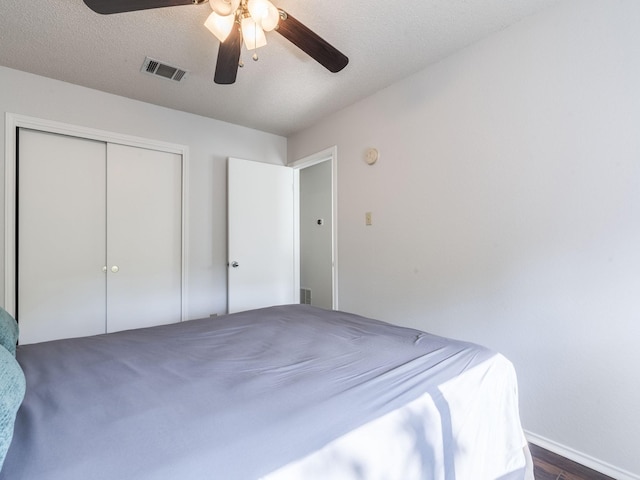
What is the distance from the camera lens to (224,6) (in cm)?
140

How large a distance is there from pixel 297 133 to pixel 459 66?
1.96m

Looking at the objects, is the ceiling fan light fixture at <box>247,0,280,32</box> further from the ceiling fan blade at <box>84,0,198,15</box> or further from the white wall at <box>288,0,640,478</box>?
the white wall at <box>288,0,640,478</box>

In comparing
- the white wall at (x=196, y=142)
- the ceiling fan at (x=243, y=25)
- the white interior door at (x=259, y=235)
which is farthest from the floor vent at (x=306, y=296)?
the ceiling fan at (x=243, y=25)

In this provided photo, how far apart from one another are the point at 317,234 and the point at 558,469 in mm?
3442

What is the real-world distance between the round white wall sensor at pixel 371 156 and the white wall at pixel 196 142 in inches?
55.2

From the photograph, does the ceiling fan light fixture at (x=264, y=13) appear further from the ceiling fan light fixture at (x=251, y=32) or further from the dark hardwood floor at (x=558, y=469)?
the dark hardwood floor at (x=558, y=469)

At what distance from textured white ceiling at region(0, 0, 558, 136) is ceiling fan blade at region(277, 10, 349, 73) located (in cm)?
26

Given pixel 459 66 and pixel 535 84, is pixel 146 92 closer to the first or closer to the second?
pixel 459 66

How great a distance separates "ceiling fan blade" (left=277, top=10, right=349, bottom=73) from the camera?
1.48 metres

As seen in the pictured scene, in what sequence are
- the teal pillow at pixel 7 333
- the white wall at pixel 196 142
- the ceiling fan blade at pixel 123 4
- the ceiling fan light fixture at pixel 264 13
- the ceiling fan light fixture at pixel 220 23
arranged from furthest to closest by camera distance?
1. the white wall at pixel 196 142
2. the ceiling fan light fixture at pixel 220 23
3. the ceiling fan light fixture at pixel 264 13
4. the ceiling fan blade at pixel 123 4
5. the teal pillow at pixel 7 333

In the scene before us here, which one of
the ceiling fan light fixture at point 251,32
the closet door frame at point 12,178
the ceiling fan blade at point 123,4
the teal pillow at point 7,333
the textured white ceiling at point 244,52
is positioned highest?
the textured white ceiling at point 244,52

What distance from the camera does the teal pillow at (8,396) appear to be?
0.57 meters

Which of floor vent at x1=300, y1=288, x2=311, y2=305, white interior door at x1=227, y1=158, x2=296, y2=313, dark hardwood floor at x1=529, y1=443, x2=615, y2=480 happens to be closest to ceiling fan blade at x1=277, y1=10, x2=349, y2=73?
white interior door at x1=227, y1=158, x2=296, y2=313

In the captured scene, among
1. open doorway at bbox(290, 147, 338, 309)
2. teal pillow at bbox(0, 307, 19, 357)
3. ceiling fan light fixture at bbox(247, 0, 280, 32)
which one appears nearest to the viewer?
teal pillow at bbox(0, 307, 19, 357)
